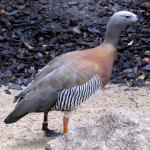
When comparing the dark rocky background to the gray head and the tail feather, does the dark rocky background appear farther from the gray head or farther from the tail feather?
the tail feather

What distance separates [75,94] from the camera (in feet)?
23.8

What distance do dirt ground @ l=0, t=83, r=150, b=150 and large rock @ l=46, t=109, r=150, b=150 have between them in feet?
4.67

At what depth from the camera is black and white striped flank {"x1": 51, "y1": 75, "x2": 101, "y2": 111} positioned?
7195 millimetres

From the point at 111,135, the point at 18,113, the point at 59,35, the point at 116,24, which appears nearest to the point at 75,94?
the point at 18,113

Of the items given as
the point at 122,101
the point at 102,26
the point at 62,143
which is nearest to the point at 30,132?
the point at 122,101

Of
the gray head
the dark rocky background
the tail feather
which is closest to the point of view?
the tail feather

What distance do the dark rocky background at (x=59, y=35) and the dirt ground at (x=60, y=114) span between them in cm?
40

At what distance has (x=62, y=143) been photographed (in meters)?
5.61

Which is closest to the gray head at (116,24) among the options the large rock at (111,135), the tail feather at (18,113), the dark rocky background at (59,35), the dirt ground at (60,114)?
the dirt ground at (60,114)

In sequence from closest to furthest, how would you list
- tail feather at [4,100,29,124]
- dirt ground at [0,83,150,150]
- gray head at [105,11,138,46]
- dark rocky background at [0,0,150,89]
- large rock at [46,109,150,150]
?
large rock at [46,109,150,150] → tail feather at [4,100,29,124] → dirt ground at [0,83,150,150] → gray head at [105,11,138,46] → dark rocky background at [0,0,150,89]

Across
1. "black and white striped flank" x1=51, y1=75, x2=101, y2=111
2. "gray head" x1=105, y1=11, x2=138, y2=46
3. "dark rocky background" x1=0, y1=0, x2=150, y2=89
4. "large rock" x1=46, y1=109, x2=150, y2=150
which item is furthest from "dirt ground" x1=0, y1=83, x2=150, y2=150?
"large rock" x1=46, y1=109, x2=150, y2=150

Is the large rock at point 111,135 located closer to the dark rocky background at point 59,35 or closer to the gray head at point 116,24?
the gray head at point 116,24

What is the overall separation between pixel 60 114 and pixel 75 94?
1.13m

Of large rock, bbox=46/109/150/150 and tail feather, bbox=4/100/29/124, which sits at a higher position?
large rock, bbox=46/109/150/150
